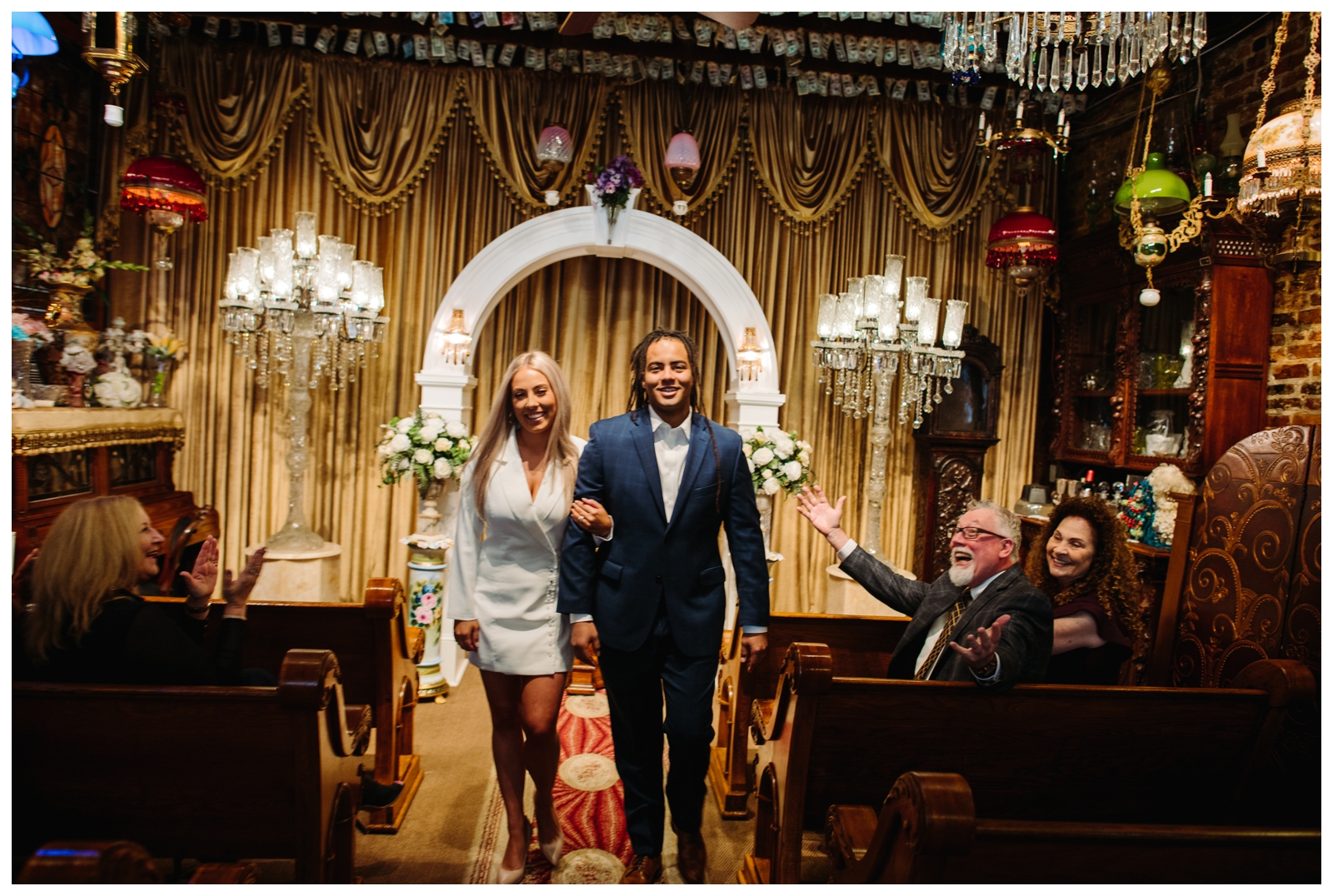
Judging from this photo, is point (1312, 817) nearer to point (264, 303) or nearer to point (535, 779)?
point (535, 779)

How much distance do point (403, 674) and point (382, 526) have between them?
8.38 ft

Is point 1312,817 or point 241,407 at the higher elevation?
A: point 241,407

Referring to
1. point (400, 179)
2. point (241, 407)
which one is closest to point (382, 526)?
point (241, 407)

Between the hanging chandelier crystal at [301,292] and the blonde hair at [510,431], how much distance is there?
231 centimetres

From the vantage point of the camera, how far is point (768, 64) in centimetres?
510

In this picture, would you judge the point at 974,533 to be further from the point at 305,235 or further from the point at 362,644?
the point at 305,235

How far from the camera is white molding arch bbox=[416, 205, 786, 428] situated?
4750 millimetres

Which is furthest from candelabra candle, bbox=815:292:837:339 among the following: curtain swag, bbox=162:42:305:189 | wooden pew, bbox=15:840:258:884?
wooden pew, bbox=15:840:258:884

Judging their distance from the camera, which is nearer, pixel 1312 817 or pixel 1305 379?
pixel 1312 817

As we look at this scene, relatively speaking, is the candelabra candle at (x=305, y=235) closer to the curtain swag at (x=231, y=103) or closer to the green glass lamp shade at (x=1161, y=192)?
the curtain swag at (x=231, y=103)

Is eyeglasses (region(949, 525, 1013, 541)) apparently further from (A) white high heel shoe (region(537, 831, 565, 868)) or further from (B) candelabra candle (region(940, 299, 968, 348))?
(B) candelabra candle (region(940, 299, 968, 348))

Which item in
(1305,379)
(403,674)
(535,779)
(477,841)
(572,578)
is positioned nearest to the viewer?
(572,578)

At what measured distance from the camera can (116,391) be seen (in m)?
4.52

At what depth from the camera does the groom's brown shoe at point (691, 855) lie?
2432 mm
